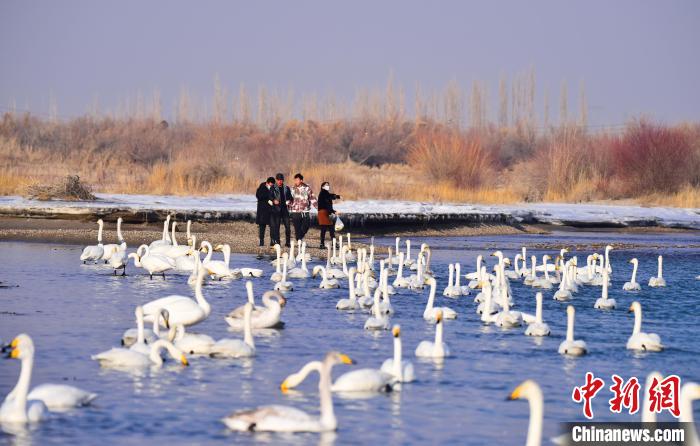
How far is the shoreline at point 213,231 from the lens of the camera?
28.5m

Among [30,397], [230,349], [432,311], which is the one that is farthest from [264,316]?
[30,397]

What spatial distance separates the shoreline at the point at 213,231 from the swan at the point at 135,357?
14143 mm

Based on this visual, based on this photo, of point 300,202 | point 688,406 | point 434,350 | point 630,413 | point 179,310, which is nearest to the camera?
point 688,406

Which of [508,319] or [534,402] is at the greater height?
[534,402]

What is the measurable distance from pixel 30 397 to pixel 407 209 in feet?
89.0

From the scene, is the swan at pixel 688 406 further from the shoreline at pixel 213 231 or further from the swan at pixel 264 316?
the shoreline at pixel 213 231

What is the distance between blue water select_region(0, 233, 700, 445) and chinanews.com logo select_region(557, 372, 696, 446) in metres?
→ 0.15

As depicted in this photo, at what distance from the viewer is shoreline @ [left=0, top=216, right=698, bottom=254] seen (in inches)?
1123

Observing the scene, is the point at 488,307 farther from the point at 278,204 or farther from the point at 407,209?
the point at 407,209

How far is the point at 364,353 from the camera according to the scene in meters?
13.9

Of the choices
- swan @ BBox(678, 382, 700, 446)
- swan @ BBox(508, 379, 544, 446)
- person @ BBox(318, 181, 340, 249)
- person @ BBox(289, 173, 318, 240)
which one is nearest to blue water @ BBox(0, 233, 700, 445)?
swan @ BBox(678, 382, 700, 446)

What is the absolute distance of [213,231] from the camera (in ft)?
104

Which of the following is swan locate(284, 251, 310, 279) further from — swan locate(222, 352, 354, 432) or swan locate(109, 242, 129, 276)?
swan locate(222, 352, 354, 432)

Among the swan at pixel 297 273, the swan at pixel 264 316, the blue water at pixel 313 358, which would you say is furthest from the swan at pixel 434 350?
the swan at pixel 297 273
